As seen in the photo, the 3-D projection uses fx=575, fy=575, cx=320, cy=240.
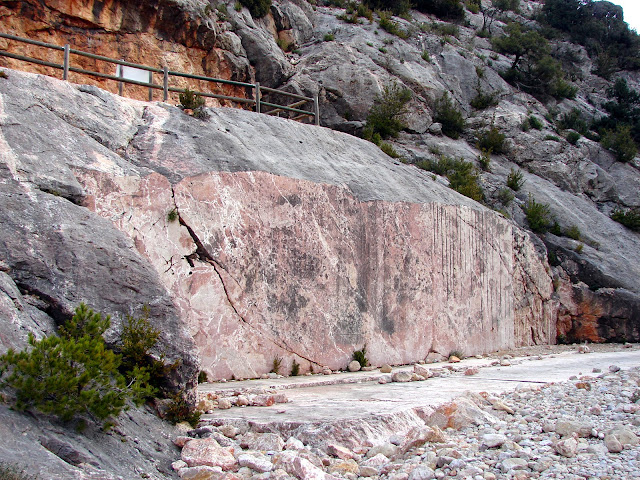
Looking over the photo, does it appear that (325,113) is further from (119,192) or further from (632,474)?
(632,474)

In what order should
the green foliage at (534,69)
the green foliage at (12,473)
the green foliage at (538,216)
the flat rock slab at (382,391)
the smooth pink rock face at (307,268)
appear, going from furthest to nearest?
the green foliage at (534,69), the green foliage at (538,216), the smooth pink rock face at (307,268), the flat rock slab at (382,391), the green foliage at (12,473)

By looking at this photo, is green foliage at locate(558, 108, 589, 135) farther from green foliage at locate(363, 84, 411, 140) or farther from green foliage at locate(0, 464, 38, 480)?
green foliage at locate(0, 464, 38, 480)

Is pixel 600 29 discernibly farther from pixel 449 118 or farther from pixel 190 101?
pixel 190 101

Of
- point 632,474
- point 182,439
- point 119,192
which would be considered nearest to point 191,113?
point 119,192

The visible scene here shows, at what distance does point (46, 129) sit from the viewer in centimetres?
880

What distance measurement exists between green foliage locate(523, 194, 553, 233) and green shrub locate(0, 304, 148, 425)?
1700 centimetres

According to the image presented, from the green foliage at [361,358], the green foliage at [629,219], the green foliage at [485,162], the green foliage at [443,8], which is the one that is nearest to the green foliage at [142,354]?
the green foliage at [361,358]

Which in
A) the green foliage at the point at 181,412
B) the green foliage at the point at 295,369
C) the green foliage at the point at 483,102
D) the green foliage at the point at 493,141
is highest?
the green foliage at the point at 483,102

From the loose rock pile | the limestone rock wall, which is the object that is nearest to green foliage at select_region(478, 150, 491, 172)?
the limestone rock wall

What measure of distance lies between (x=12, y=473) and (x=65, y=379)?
0.98 meters

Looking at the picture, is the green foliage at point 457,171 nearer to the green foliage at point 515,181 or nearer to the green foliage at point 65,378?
the green foliage at point 515,181

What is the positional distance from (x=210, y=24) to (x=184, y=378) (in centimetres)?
1682

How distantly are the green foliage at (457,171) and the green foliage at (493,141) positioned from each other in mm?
2802

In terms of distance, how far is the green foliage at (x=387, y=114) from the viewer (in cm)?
2211
